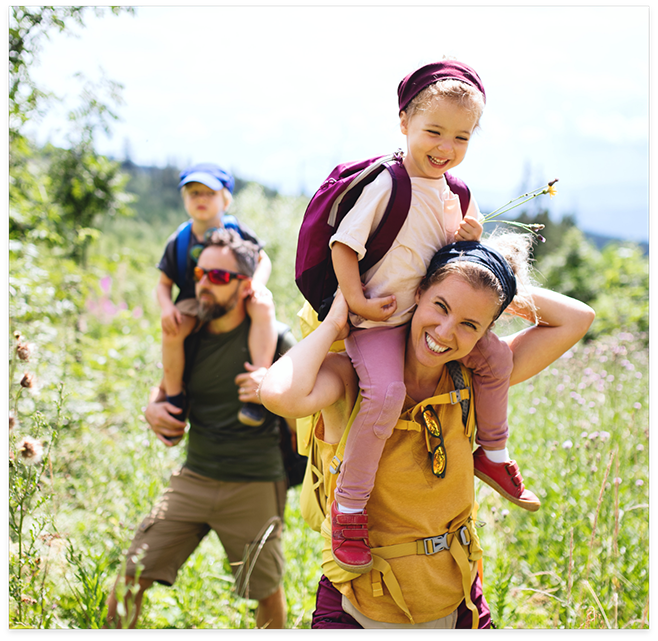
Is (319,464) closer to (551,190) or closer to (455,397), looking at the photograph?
(455,397)

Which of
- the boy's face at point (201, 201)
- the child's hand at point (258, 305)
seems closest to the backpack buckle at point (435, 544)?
the child's hand at point (258, 305)

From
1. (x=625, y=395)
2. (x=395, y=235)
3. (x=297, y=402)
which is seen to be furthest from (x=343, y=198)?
(x=625, y=395)

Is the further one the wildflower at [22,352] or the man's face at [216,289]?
the man's face at [216,289]

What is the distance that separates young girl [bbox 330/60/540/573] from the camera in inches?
60.4

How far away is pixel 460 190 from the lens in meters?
1.78

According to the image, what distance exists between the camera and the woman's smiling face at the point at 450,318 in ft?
4.89

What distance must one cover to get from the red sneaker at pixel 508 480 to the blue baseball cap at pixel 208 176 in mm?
2380

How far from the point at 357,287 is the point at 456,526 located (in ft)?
2.91

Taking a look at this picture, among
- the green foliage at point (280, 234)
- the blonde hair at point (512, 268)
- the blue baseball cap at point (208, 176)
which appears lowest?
the blonde hair at point (512, 268)

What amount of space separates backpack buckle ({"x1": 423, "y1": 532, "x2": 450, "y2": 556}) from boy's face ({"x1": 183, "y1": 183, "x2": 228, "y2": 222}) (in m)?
2.41

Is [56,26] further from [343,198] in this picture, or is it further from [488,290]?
[488,290]

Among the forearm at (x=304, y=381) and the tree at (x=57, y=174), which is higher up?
the tree at (x=57, y=174)

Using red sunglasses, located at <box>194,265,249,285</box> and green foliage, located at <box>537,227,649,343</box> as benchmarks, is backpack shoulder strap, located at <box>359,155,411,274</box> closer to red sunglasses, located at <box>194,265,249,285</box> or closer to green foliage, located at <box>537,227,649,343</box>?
red sunglasses, located at <box>194,265,249,285</box>

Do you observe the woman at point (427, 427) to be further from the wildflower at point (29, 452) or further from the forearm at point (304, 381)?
the wildflower at point (29, 452)
